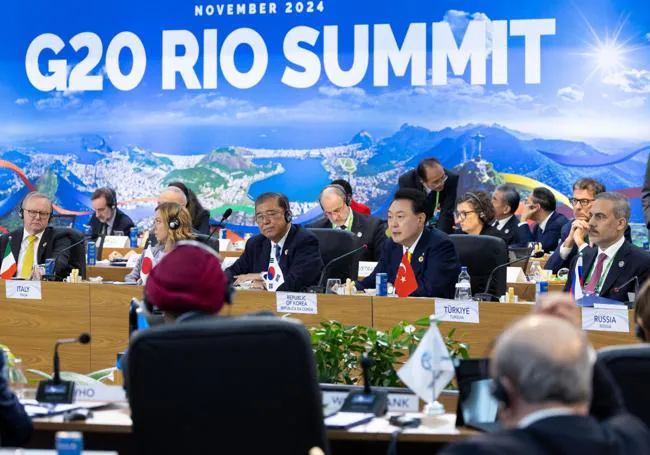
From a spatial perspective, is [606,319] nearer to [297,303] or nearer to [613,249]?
[613,249]

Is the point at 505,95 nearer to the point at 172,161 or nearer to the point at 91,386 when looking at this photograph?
the point at 172,161

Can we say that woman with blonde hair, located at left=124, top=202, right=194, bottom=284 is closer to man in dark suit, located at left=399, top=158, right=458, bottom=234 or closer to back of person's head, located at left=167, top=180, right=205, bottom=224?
back of person's head, located at left=167, top=180, right=205, bottom=224

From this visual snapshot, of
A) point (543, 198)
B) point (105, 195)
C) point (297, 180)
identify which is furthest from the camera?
point (297, 180)

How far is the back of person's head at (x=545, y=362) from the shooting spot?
1.64m

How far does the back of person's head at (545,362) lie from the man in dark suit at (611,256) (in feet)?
11.9

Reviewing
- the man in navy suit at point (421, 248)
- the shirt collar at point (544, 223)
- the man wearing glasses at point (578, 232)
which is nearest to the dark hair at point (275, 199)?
the man in navy suit at point (421, 248)

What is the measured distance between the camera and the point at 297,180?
10656mm

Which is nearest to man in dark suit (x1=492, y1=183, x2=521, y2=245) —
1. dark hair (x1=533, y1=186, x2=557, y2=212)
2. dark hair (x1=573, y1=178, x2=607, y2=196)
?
dark hair (x1=533, y1=186, x2=557, y2=212)

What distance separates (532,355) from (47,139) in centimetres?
1038

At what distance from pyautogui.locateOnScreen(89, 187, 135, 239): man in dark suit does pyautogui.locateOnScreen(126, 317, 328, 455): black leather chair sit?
7338mm

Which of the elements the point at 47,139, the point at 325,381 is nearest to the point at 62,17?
the point at 47,139

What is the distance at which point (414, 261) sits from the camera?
5770 mm

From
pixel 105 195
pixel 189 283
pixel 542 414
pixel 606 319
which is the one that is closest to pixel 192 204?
pixel 105 195

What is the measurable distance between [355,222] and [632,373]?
5531 mm
